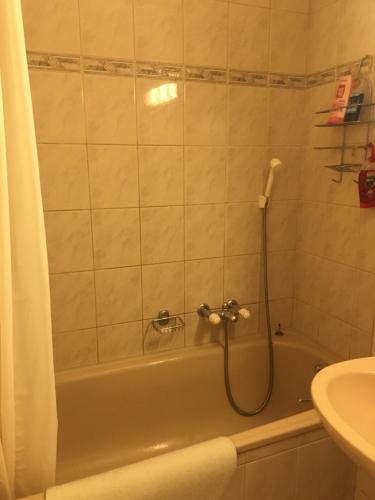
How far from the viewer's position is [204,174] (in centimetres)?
182

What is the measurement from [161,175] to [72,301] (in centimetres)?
69

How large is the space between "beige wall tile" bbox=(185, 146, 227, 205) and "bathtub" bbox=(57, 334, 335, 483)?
77 centimetres

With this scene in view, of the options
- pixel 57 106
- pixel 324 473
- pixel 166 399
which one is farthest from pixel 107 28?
pixel 324 473

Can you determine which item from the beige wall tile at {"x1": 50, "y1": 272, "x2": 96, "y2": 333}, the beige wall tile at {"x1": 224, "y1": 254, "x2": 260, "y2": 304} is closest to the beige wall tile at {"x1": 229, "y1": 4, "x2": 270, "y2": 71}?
the beige wall tile at {"x1": 224, "y1": 254, "x2": 260, "y2": 304}

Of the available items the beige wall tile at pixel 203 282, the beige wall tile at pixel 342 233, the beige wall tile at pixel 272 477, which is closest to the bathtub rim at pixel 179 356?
the beige wall tile at pixel 203 282

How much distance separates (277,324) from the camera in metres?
2.14

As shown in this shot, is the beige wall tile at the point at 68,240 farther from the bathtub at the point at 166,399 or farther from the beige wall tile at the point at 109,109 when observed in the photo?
the bathtub at the point at 166,399

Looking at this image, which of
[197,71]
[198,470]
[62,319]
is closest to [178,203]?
[197,71]

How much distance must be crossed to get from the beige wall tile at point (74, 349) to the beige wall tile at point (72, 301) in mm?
38

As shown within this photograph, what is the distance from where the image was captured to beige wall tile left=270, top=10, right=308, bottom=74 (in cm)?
182

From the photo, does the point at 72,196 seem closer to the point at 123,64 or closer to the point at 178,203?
the point at 178,203

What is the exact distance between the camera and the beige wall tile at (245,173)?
1870 mm

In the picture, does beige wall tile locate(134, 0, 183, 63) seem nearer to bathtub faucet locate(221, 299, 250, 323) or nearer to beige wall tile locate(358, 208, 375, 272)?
beige wall tile locate(358, 208, 375, 272)

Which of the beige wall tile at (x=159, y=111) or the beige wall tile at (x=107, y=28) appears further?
the beige wall tile at (x=159, y=111)
